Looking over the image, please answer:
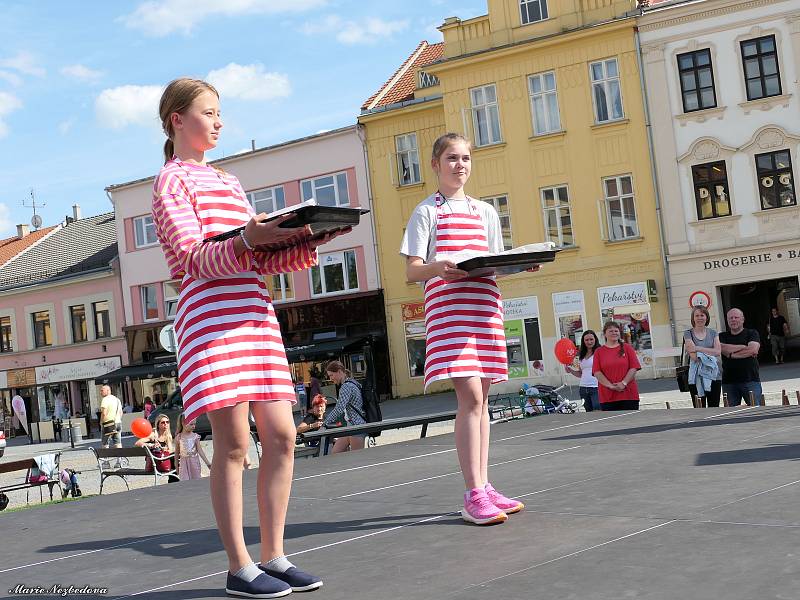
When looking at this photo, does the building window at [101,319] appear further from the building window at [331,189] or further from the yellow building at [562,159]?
the yellow building at [562,159]

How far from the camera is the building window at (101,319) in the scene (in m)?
49.1

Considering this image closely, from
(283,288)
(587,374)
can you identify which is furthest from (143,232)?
(587,374)

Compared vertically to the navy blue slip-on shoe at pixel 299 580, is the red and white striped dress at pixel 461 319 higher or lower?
higher

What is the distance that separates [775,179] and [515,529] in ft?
96.7

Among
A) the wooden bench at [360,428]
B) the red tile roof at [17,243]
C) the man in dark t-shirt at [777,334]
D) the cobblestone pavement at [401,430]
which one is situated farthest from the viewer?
the red tile roof at [17,243]

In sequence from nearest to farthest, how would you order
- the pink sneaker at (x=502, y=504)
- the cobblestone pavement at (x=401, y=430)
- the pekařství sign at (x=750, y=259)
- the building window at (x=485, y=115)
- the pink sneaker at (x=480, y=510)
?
the pink sneaker at (x=480, y=510)
the pink sneaker at (x=502, y=504)
the cobblestone pavement at (x=401, y=430)
the pekařství sign at (x=750, y=259)
the building window at (x=485, y=115)

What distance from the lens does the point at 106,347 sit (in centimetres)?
4872

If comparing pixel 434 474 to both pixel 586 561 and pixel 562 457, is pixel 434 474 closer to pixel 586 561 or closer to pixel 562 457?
pixel 562 457

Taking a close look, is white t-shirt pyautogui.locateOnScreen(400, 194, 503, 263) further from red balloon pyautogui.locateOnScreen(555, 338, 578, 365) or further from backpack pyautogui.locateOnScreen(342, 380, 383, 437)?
red balloon pyautogui.locateOnScreen(555, 338, 578, 365)

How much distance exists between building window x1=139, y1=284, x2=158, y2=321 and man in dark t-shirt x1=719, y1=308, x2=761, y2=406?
125 ft

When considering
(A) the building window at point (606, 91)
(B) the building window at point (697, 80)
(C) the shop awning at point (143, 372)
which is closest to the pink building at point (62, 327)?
(C) the shop awning at point (143, 372)

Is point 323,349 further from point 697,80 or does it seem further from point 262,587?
point 262,587

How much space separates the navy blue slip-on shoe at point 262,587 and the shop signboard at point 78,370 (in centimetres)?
4590

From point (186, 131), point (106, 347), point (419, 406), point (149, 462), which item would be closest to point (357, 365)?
point (419, 406)
